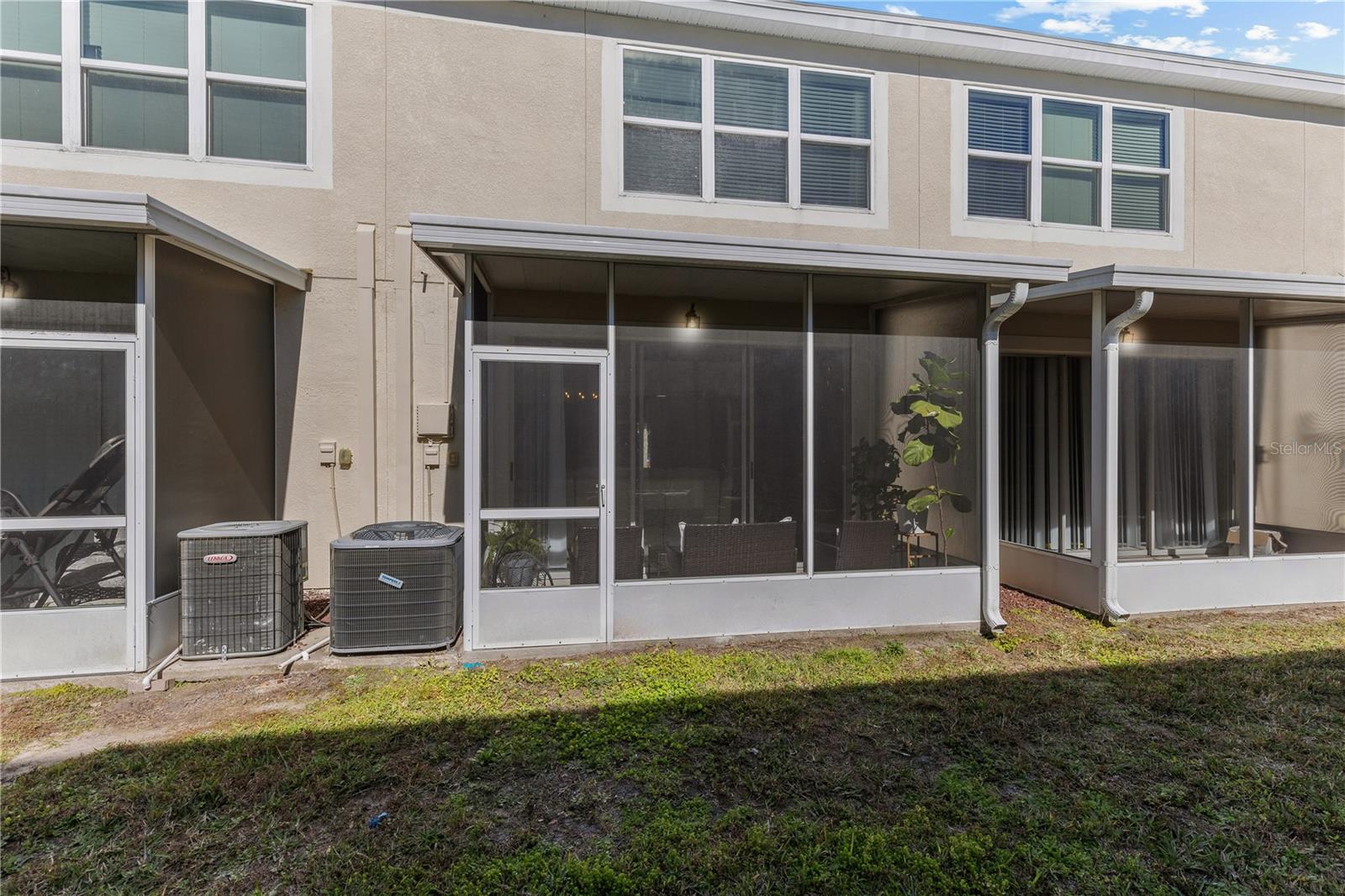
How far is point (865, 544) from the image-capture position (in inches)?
193

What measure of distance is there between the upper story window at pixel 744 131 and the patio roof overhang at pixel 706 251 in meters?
2.13

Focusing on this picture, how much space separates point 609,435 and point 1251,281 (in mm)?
5394

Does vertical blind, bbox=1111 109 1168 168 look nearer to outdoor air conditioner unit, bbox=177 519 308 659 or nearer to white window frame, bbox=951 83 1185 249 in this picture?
white window frame, bbox=951 83 1185 249

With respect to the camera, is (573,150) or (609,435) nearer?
(609,435)

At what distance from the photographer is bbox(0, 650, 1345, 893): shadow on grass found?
2305mm

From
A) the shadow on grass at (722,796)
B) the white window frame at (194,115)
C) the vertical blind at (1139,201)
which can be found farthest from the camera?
the vertical blind at (1139,201)

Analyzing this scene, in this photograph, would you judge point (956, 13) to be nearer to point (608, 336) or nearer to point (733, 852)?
point (608, 336)

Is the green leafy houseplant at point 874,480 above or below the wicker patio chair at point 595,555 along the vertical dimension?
above

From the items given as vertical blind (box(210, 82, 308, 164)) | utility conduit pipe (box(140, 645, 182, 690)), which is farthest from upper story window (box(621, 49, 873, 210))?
utility conduit pipe (box(140, 645, 182, 690))

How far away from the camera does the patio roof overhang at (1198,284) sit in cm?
494

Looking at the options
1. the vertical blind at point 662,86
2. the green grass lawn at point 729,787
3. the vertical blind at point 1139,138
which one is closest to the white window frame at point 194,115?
the vertical blind at point 662,86

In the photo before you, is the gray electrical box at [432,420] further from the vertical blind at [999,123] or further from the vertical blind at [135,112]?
the vertical blind at [999,123]

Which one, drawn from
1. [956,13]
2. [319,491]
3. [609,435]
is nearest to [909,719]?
[609,435]

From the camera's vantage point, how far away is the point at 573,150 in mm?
5957
